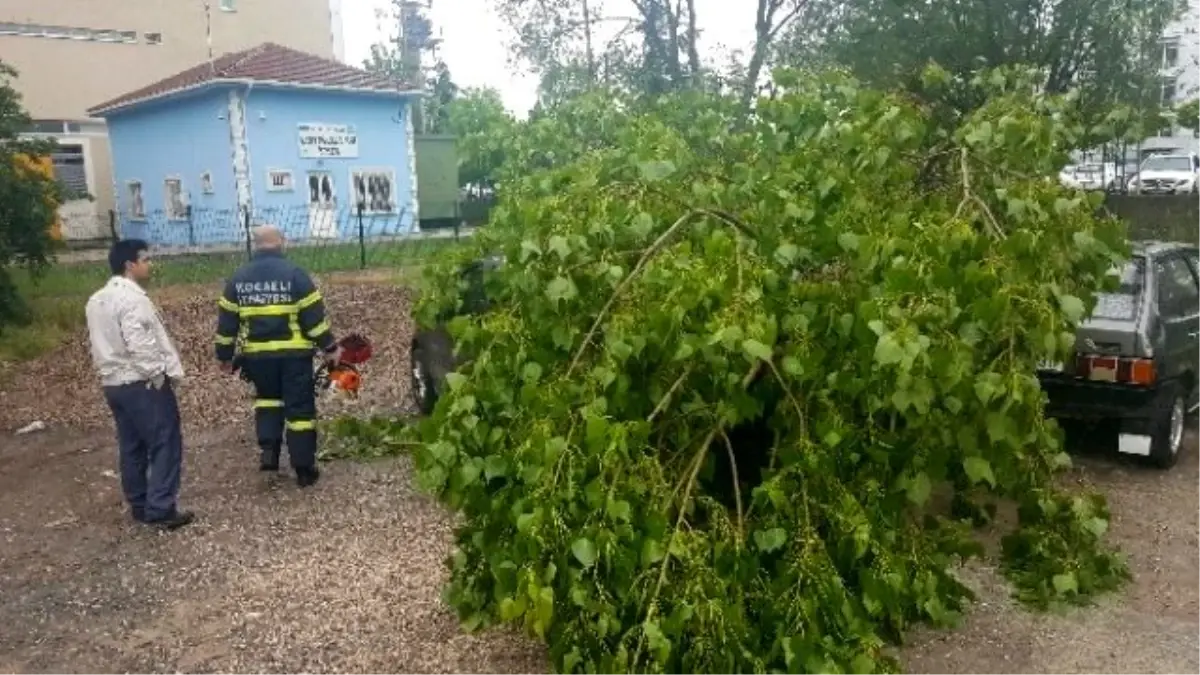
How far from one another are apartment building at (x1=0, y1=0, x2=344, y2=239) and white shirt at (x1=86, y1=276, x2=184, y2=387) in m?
21.2

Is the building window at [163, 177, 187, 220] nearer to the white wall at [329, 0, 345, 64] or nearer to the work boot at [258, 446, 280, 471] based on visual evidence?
the white wall at [329, 0, 345, 64]

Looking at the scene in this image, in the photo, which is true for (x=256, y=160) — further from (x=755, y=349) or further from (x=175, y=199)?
(x=755, y=349)

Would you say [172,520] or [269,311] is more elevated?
[269,311]

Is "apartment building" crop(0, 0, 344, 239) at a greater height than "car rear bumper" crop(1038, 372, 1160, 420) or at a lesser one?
greater

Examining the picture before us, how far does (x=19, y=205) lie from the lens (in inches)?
425

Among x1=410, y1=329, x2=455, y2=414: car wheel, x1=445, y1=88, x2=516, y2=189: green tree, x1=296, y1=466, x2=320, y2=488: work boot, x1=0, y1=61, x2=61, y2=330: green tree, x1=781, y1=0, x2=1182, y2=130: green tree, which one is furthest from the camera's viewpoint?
x1=445, y1=88, x2=516, y2=189: green tree

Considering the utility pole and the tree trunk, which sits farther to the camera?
the utility pole

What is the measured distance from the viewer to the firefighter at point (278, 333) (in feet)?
19.1

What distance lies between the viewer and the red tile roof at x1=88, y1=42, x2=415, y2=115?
2181cm

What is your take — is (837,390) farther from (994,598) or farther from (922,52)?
(922,52)

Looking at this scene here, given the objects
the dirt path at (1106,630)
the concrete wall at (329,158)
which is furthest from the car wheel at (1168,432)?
the concrete wall at (329,158)

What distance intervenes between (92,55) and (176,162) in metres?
6.42

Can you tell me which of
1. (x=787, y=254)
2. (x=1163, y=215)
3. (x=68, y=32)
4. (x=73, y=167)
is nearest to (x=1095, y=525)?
(x=787, y=254)

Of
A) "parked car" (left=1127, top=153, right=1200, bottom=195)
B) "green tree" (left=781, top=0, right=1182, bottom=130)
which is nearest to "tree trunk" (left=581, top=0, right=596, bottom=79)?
"green tree" (left=781, top=0, right=1182, bottom=130)
